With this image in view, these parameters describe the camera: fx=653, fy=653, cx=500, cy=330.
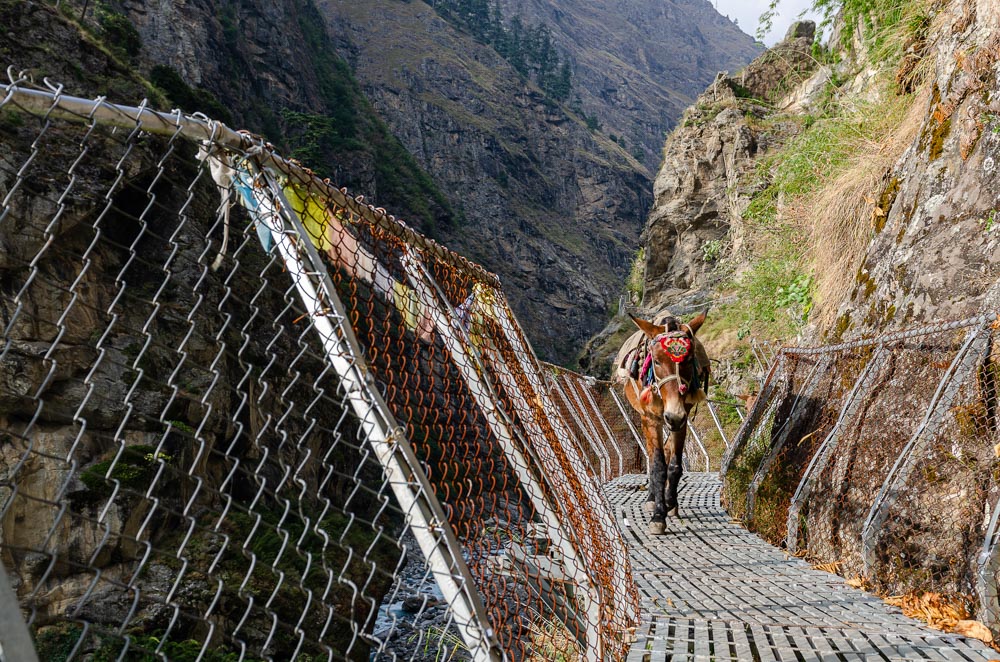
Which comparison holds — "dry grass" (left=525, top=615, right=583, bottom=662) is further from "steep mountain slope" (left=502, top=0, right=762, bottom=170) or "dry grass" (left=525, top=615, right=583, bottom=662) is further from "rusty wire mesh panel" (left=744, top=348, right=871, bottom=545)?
"steep mountain slope" (left=502, top=0, right=762, bottom=170)

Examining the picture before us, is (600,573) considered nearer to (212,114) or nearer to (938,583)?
(938,583)

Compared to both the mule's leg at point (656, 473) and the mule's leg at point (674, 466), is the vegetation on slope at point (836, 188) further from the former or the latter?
the mule's leg at point (656, 473)

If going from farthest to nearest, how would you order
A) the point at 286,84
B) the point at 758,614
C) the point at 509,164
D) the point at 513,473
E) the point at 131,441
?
the point at 509,164 < the point at 286,84 < the point at 131,441 < the point at 513,473 < the point at 758,614

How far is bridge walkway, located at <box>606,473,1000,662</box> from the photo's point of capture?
2902mm

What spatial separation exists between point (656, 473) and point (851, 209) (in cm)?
425

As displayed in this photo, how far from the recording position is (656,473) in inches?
258

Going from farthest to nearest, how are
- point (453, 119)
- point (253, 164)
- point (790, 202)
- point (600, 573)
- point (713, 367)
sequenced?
point (453, 119), point (713, 367), point (790, 202), point (600, 573), point (253, 164)

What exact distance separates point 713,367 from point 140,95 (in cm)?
1899

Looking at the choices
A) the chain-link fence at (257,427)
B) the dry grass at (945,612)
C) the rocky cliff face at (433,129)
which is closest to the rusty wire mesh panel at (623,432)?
the chain-link fence at (257,427)

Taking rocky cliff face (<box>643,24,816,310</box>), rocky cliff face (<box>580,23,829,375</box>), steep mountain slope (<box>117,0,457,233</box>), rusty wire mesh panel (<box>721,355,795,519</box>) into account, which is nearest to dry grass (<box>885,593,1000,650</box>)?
rusty wire mesh panel (<box>721,355,795,519</box>)

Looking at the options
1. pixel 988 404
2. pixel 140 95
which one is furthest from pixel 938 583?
pixel 140 95

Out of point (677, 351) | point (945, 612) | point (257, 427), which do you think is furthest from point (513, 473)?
point (257, 427)

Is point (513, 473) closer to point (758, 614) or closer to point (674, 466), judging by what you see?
point (758, 614)

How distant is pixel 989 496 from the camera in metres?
3.37
